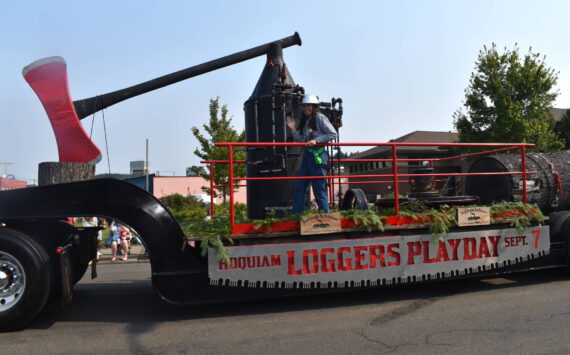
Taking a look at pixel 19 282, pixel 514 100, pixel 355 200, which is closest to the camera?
pixel 19 282

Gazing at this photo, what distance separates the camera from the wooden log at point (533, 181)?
6430mm

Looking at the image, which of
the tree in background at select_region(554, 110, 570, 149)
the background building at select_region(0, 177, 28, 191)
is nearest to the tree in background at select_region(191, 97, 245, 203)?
the background building at select_region(0, 177, 28, 191)

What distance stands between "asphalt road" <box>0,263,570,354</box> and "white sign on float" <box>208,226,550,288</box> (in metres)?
0.38

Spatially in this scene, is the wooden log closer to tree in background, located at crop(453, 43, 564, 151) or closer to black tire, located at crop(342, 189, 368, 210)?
black tire, located at crop(342, 189, 368, 210)

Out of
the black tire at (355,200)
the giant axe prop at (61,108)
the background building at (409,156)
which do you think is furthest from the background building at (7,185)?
the background building at (409,156)

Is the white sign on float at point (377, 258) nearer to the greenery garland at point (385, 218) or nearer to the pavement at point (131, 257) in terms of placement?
the greenery garland at point (385, 218)

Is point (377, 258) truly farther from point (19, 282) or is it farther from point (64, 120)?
point (64, 120)

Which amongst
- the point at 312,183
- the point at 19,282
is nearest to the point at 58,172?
the point at 19,282

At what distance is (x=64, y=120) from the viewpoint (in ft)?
19.2

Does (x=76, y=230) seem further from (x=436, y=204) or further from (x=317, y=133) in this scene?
(x=436, y=204)

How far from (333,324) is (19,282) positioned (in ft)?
10.8

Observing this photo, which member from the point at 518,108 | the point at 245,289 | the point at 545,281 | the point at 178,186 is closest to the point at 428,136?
the point at 518,108

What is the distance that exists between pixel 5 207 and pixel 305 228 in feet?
10.9

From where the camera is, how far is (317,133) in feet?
18.2
